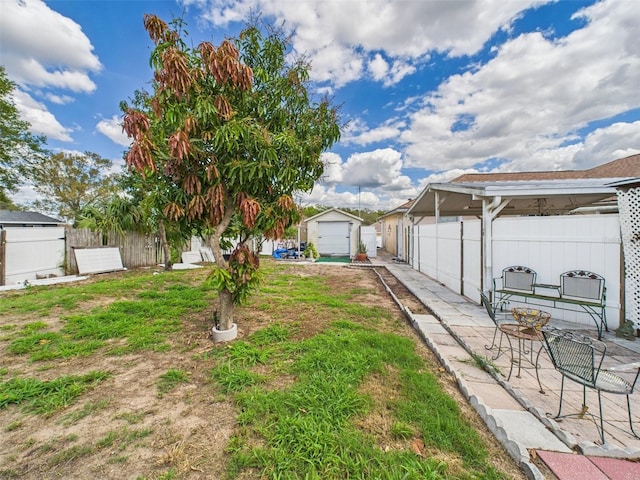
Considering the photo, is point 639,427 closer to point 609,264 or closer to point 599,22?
point 609,264

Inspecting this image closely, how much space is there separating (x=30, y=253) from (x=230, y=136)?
9626mm

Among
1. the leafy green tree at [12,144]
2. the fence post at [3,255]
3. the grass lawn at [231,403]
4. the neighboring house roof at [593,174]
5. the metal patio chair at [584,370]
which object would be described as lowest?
the grass lawn at [231,403]

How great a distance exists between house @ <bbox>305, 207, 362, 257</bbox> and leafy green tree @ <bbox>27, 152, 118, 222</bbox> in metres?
14.9

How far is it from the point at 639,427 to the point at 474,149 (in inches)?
900

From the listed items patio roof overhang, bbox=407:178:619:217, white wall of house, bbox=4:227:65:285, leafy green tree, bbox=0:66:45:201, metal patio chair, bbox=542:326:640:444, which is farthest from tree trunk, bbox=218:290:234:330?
leafy green tree, bbox=0:66:45:201

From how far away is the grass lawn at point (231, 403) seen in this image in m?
1.80

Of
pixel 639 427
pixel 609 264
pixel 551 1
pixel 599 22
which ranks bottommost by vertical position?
pixel 639 427

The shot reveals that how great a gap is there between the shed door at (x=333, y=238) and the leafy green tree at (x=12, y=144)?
1933cm

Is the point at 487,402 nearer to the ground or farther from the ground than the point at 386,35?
nearer to the ground

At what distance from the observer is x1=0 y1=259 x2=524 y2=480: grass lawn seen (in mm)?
1800

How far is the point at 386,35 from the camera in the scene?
7711 millimetres

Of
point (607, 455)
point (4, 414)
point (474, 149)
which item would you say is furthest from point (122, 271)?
point (474, 149)

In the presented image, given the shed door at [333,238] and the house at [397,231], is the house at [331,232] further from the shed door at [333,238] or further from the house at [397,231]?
the house at [397,231]

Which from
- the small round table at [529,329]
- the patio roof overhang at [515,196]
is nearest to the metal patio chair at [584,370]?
the small round table at [529,329]
